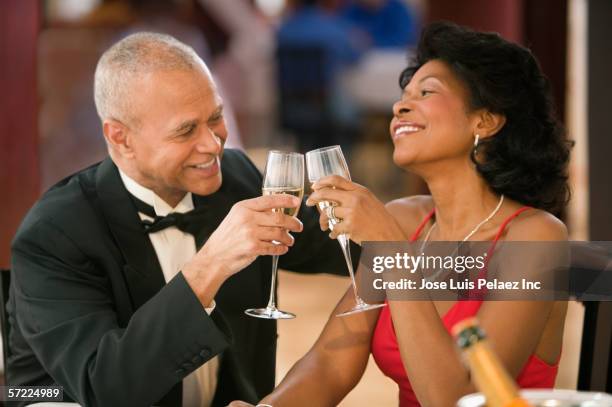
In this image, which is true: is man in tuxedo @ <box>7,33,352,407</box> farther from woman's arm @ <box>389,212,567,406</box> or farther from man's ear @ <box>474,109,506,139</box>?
man's ear @ <box>474,109,506,139</box>

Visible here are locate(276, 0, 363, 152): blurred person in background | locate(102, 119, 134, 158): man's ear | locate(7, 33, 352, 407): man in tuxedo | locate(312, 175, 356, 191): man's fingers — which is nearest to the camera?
locate(312, 175, 356, 191): man's fingers

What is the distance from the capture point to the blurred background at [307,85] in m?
3.75

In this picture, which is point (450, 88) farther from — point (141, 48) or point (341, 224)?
point (141, 48)

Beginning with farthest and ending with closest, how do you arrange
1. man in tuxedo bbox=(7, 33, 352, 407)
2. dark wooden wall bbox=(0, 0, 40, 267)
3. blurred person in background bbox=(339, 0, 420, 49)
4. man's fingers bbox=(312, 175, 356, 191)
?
blurred person in background bbox=(339, 0, 420, 49), dark wooden wall bbox=(0, 0, 40, 267), man in tuxedo bbox=(7, 33, 352, 407), man's fingers bbox=(312, 175, 356, 191)

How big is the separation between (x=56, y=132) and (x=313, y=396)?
15.9 ft

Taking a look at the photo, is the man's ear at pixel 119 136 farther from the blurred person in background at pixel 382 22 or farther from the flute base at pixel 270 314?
the blurred person in background at pixel 382 22

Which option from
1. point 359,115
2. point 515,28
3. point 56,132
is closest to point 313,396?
point 515,28

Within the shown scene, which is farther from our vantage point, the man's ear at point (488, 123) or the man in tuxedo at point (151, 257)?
the man's ear at point (488, 123)

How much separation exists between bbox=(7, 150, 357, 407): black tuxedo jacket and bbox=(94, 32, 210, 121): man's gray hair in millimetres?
196

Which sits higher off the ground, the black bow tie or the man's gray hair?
the man's gray hair

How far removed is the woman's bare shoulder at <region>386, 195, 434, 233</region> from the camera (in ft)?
7.45

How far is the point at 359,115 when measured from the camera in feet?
27.6

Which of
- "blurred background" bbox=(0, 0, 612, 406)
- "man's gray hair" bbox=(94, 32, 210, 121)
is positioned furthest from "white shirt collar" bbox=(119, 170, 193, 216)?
"blurred background" bbox=(0, 0, 612, 406)

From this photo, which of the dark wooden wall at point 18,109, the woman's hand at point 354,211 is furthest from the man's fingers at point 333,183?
the dark wooden wall at point 18,109
